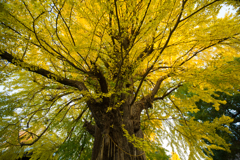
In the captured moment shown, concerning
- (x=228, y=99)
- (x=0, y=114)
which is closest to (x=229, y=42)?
(x=0, y=114)

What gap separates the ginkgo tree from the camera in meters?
1.58

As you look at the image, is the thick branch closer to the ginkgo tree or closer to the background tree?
the ginkgo tree

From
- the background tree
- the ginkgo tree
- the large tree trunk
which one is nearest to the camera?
the ginkgo tree

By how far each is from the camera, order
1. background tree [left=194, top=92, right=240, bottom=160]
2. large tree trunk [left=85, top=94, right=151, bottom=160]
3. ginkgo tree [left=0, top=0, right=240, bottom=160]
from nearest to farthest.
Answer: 1. ginkgo tree [left=0, top=0, right=240, bottom=160]
2. large tree trunk [left=85, top=94, right=151, bottom=160]
3. background tree [left=194, top=92, right=240, bottom=160]

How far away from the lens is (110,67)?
2.54m

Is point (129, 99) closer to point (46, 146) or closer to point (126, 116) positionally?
point (126, 116)

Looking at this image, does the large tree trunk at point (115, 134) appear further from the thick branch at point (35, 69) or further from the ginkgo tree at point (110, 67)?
the thick branch at point (35, 69)

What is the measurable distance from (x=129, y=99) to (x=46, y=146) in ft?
7.31

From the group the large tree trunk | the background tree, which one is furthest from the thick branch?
the background tree

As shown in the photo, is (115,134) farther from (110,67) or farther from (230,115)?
(230,115)

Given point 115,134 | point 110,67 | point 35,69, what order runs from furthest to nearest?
point 110,67 → point 115,134 → point 35,69

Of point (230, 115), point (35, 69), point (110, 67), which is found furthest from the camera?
point (230, 115)

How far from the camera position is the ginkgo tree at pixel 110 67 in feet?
5.17

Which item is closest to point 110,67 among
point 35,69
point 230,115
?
point 35,69
